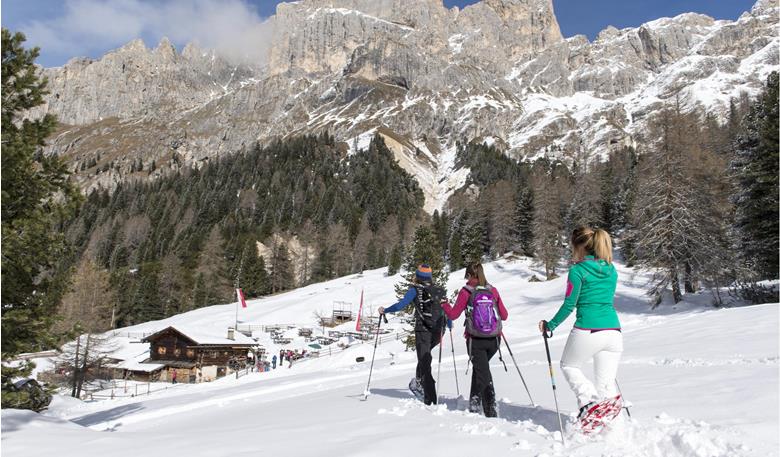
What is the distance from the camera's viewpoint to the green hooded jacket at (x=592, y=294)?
5.01 metres

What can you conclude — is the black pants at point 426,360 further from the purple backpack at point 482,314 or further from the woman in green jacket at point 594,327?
the woman in green jacket at point 594,327

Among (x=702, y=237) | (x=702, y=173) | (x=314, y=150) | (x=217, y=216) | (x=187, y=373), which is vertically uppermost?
(x=314, y=150)

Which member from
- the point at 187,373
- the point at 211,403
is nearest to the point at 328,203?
the point at 187,373

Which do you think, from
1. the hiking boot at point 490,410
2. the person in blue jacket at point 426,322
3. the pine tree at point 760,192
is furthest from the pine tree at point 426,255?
the hiking boot at point 490,410

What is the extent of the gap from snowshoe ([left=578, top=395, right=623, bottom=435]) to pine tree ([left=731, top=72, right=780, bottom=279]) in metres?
23.4

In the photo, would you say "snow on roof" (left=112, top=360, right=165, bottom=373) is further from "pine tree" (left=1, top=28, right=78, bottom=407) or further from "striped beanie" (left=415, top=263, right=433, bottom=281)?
"striped beanie" (left=415, top=263, right=433, bottom=281)

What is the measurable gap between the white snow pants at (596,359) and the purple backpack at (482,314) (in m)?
1.76

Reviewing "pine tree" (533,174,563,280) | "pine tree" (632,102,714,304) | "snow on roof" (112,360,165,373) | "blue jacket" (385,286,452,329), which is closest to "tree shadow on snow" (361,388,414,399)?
"blue jacket" (385,286,452,329)

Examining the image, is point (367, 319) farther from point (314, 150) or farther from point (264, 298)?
point (314, 150)

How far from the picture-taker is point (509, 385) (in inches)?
399

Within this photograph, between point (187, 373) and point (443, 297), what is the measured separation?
146ft

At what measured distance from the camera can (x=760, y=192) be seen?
950 inches

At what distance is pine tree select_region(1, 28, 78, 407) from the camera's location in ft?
33.3

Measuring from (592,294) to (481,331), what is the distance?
81.7 inches
